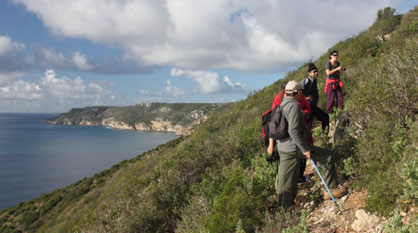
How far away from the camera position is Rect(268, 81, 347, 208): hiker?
3521 mm

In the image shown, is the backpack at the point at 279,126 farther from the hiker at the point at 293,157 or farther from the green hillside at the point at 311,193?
the green hillside at the point at 311,193

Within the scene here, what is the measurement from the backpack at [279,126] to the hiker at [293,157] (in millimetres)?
79

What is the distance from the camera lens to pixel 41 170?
2874 inches

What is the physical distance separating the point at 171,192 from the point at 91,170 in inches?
2884

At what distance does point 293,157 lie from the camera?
366cm

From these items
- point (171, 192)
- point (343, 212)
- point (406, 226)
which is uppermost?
point (406, 226)

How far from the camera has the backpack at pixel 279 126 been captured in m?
3.64

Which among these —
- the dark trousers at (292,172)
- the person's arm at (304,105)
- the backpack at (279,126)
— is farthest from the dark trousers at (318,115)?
the backpack at (279,126)

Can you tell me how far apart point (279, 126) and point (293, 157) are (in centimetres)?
47

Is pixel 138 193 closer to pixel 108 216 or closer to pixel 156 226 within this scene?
pixel 108 216

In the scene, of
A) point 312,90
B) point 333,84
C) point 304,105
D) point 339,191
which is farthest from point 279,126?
point 333,84

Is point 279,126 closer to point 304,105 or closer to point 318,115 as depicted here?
point 304,105

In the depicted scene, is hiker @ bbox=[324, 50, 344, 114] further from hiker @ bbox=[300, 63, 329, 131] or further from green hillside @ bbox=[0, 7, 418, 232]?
hiker @ bbox=[300, 63, 329, 131]

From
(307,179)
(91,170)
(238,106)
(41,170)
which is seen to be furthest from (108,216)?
(41,170)
